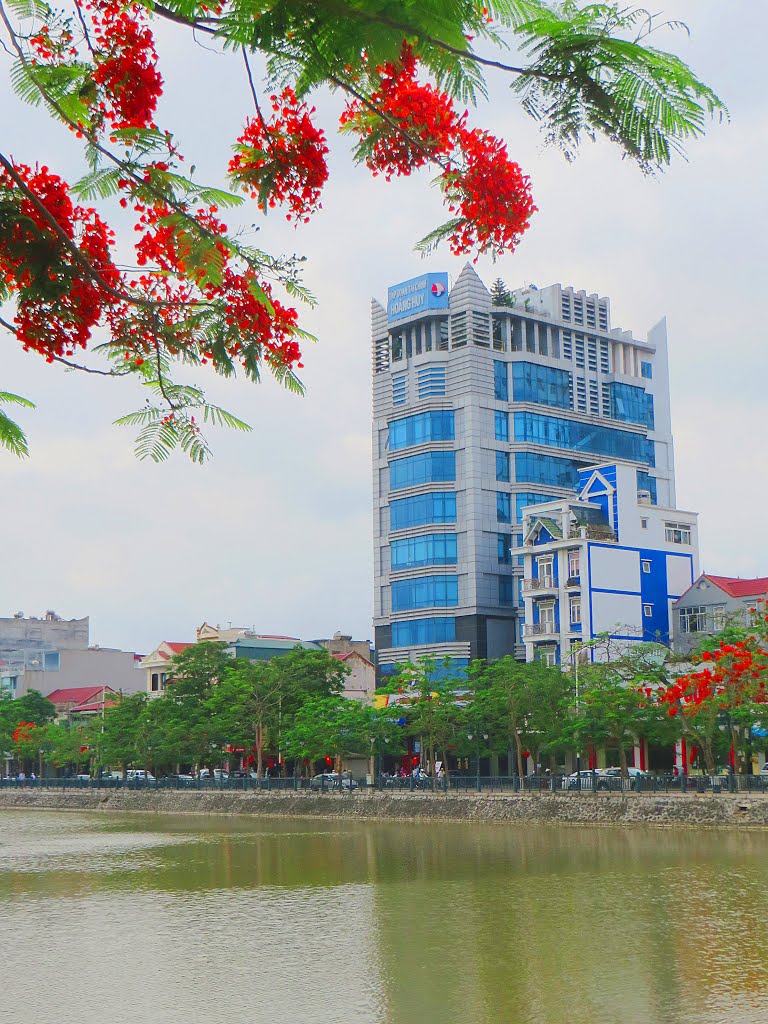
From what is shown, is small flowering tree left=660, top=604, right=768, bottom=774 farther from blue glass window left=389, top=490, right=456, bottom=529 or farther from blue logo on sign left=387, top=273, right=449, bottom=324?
blue logo on sign left=387, top=273, right=449, bottom=324

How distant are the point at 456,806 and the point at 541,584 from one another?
66.6 feet

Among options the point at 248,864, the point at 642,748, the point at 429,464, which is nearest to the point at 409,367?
the point at 429,464

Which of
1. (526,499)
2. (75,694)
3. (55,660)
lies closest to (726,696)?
(526,499)

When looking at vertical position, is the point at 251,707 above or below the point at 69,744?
above

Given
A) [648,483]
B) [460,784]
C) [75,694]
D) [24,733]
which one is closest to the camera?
[460,784]

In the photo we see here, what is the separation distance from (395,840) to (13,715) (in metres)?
61.3

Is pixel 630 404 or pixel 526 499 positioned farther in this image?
pixel 630 404

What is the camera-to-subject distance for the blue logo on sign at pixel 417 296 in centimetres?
9019

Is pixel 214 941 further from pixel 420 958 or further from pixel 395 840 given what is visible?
pixel 395 840

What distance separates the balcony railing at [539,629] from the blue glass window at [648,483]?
22837mm

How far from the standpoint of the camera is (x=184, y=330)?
9312mm

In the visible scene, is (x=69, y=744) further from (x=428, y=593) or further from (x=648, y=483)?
(x=648, y=483)

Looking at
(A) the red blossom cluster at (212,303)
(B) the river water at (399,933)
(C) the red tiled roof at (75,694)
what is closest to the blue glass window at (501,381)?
(B) the river water at (399,933)

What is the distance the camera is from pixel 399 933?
27.4 meters
